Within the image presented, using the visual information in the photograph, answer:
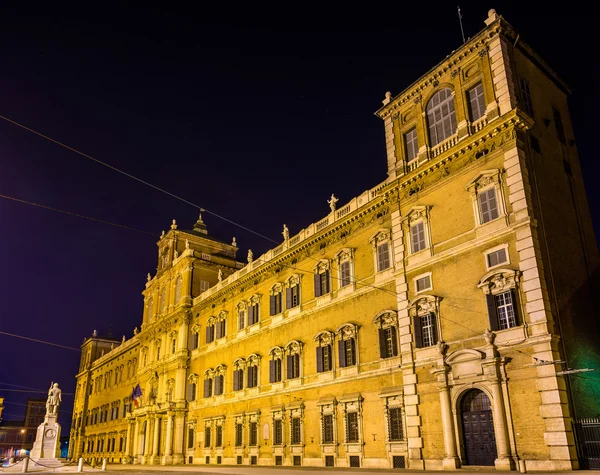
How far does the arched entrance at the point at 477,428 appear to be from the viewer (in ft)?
71.0

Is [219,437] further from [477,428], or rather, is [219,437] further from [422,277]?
[477,428]

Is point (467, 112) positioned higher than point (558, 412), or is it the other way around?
point (467, 112)

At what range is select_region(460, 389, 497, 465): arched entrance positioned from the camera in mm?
21641

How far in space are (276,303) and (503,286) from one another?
18696mm

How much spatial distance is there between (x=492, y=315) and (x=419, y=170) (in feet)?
28.0

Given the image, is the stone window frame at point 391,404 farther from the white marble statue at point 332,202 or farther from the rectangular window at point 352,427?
the white marble statue at point 332,202

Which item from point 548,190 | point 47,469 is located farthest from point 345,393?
point 47,469

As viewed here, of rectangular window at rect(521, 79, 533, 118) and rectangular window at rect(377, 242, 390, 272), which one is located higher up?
rectangular window at rect(521, 79, 533, 118)

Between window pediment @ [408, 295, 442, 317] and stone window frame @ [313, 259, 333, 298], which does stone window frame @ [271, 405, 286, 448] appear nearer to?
stone window frame @ [313, 259, 333, 298]

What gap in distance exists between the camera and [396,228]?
28422 mm

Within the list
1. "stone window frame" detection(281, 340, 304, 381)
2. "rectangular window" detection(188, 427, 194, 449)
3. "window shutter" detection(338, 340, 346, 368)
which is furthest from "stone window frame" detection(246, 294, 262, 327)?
"rectangular window" detection(188, 427, 194, 449)

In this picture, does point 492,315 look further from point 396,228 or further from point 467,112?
point 467,112

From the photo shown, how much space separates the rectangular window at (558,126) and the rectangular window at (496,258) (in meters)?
8.92

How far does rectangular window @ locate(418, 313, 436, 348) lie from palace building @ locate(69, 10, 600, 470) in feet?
0.35
